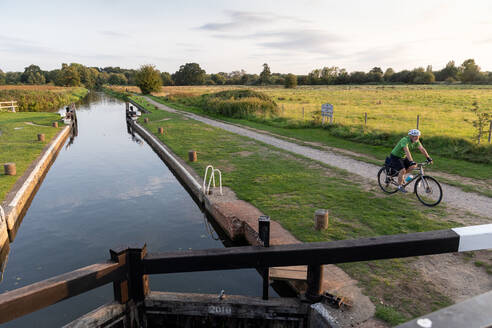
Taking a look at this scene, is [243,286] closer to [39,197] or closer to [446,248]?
[446,248]

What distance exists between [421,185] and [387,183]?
0.80 meters

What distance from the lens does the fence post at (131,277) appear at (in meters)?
3.53

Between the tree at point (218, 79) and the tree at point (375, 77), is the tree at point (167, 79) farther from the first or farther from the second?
the tree at point (375, 77)

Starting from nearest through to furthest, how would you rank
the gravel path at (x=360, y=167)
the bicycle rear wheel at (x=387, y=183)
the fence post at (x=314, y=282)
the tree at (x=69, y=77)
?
the fence post at (x=314, y=282)
the gravel path at (x=360, y=167)
the bicycle rear wheel at (x=387, y=183)
the tree at (x=69, y=77)

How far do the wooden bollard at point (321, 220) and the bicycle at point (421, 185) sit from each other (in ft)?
9.84

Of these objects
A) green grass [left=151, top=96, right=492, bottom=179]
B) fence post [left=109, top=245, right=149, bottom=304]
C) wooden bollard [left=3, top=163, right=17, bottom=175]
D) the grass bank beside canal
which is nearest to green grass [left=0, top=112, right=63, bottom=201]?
wooden bollard [left=3, top=163, right=17, bottom=175]

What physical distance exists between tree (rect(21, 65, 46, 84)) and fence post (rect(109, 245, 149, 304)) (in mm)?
143838

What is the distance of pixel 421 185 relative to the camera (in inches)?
343

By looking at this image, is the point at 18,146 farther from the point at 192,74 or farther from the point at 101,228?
the point at 192,74

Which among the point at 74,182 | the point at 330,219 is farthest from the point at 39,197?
the point at 330,219

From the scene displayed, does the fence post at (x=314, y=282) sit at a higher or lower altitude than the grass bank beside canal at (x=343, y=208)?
higher

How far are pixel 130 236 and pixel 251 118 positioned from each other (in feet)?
66.3

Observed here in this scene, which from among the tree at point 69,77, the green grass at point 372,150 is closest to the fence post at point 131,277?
the green grass at point 372,150

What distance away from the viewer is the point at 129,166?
14625 millimetres
